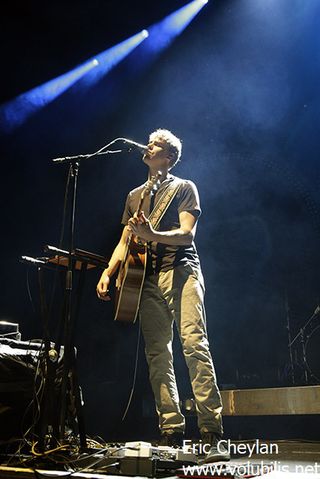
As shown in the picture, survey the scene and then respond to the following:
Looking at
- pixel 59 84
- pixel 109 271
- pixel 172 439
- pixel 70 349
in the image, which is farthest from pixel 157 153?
pixel 59 84

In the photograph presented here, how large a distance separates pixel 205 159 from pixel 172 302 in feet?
12.3

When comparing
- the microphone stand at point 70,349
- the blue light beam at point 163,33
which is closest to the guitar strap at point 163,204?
the microphone stand at point 70,349

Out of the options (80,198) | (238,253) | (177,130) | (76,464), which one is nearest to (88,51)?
(177,130)

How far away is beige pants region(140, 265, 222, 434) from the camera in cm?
255

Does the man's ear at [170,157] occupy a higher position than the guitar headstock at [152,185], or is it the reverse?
the man's ear at [170,157]

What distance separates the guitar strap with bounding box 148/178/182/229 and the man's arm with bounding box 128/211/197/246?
0.48 feet

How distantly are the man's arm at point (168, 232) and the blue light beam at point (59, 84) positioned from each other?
3767 mm

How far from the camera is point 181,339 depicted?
9.01ft

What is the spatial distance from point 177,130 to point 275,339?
3036 millimetres

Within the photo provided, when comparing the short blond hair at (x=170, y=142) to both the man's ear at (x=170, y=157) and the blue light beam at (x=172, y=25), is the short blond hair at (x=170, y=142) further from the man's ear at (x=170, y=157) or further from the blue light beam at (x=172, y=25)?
the blue light beam at (x=172, y=25)

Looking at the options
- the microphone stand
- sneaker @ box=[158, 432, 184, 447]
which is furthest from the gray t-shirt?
sneaker @ box=[158, 432, 184, 447]

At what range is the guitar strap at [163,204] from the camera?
300 cm

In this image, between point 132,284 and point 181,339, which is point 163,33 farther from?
point 181,339

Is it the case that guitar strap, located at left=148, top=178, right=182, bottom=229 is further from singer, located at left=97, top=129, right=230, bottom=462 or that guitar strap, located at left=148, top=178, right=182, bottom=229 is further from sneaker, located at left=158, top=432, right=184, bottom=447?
sneaker, located at left=158, top=432, right=184, bottom=447
